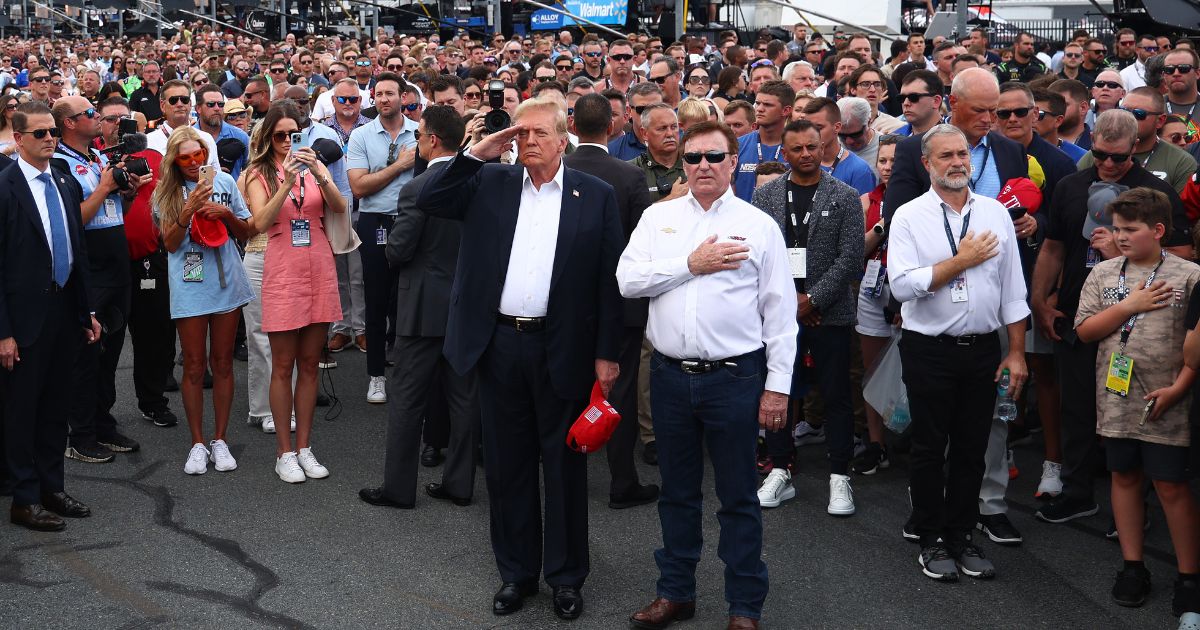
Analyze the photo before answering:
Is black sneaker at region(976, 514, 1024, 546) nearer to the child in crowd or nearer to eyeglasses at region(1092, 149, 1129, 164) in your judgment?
the child in crowd

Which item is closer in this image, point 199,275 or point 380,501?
point 380,501

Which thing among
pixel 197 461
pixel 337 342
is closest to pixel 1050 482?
pixel 197 461

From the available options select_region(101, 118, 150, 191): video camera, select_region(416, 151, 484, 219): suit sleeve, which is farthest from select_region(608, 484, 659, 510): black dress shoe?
select_region(101, 118, 150, 191): video camera

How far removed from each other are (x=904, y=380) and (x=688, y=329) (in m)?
1.40

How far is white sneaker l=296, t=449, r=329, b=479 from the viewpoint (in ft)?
22.1

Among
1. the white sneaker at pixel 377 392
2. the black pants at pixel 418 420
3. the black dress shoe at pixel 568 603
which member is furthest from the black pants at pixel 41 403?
the black dress shoe at pixel 568 603

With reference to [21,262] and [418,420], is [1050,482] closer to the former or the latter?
[418,420]

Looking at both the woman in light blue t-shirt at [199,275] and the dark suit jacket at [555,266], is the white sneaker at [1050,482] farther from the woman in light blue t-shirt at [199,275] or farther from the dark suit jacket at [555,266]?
the woman in light blue t-shirt at [199,275]

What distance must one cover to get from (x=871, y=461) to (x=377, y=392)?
141 inches

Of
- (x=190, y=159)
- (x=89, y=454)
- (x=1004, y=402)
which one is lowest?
(x=89, y=454)

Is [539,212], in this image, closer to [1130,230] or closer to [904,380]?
[904,380]

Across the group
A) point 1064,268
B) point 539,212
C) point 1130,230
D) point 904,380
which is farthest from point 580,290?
point 1064,268

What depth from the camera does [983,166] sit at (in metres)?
6.16

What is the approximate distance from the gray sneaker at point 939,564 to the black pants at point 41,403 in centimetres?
440
